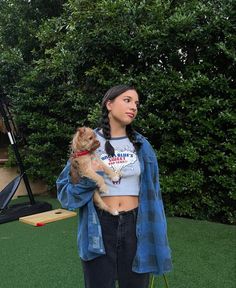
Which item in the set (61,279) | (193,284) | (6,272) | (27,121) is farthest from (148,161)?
(27,121)

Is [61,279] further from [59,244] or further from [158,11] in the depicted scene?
[158,11]

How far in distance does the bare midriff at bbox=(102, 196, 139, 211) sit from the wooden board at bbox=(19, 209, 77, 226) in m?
3.80

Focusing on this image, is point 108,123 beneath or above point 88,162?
above

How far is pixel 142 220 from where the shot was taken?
5.87ft

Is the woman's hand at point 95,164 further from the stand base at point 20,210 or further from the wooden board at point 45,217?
the stand base at point 20,210

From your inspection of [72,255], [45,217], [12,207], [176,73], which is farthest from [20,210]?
[176,73]

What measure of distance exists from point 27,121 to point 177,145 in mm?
3423

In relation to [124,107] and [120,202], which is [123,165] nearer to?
[120,202]

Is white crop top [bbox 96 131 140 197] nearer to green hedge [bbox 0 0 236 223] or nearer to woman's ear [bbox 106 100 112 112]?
woman's ear [bbox 106 100 112 112]

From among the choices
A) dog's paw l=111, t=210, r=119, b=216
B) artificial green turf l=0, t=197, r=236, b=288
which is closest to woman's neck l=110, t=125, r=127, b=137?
dog's paw l=111, t=210, r=119, b=216

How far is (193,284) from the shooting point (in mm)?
3092

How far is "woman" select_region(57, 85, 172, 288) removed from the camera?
1.74m

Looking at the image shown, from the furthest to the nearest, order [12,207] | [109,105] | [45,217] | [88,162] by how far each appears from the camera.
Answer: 1. [12,207]
2. [45,217]
3. [109,105]
4. [88,162]

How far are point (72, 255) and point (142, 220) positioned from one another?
7.93 ft
